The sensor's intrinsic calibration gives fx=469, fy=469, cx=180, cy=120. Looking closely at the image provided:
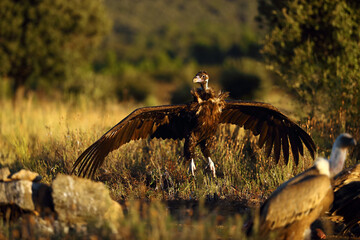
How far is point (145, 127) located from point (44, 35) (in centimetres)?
1317

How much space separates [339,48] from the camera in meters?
10.6

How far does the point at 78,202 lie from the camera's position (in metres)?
5.05

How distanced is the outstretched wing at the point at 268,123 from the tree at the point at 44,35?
42.9 feet

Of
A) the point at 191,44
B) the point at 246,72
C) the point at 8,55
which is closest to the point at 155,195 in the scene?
the point at 8,55

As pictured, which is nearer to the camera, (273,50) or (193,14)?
(273,50)

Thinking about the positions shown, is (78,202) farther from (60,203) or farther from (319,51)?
(319,51)

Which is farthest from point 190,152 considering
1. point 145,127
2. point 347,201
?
point 347,201

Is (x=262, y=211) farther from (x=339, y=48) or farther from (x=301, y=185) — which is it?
(x=339, y=48)

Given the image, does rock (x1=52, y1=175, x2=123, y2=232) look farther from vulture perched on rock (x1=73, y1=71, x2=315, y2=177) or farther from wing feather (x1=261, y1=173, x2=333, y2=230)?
vulture perched on rock (x1=73, y1=71, x2=315, y2=177)

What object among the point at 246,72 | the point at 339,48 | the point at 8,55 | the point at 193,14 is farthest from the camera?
the point at 193,14

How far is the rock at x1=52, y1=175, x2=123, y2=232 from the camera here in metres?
5.02

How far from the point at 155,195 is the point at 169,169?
72 cm

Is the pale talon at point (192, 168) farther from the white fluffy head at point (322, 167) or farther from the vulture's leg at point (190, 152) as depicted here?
the white fluffy head at point (322, 167)

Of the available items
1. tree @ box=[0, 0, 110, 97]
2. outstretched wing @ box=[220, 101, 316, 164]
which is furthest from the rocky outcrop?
tree @ box=[0, 0, 110, 97]
